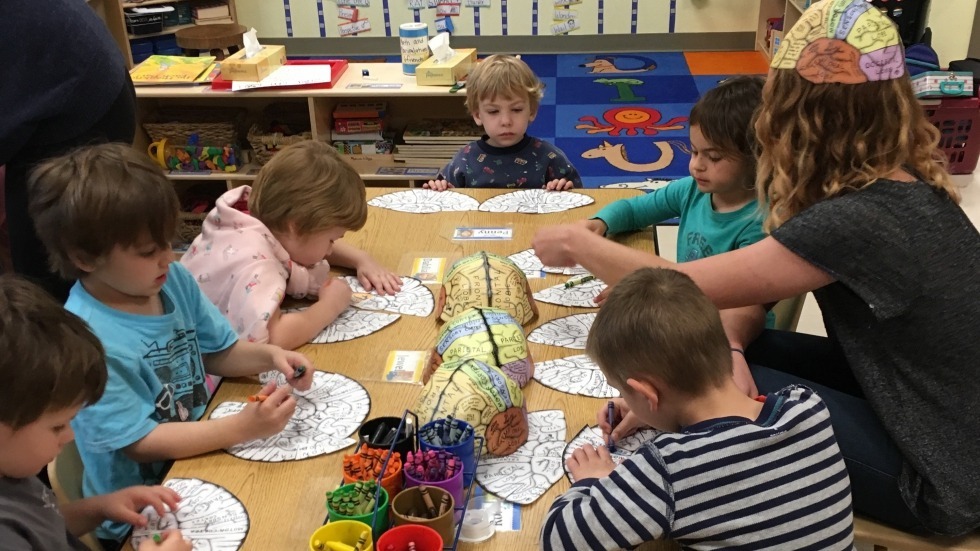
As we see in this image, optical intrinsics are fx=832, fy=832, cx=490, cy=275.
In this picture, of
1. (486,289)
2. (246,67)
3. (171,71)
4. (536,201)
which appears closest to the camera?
(486,289)

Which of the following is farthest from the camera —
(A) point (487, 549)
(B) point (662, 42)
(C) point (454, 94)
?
(B) point (662, 42)

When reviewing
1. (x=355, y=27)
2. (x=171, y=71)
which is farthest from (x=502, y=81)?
(x=355, y=27)

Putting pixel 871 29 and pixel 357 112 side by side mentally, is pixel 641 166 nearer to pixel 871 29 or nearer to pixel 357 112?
pixel 357 112

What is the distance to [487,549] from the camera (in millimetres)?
1099

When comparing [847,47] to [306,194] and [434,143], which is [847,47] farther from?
[434,143]

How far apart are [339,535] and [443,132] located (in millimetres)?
2777

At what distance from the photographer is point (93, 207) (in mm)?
1267

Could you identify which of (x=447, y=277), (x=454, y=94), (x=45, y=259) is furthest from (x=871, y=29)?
(x=454, y=94)

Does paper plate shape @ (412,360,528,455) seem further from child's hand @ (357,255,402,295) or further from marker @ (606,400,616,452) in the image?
child's hand @ (357,255,402,295)

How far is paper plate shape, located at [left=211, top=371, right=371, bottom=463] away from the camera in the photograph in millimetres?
1289

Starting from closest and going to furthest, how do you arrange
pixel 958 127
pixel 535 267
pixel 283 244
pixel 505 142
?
pixel 283 244, pixel 535 267, pixel 505 142, pixel 958 127

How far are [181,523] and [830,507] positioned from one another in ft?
2.86

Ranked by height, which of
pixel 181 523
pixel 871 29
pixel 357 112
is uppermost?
A: pixel 871 29

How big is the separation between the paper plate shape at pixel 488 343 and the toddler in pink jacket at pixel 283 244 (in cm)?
34
